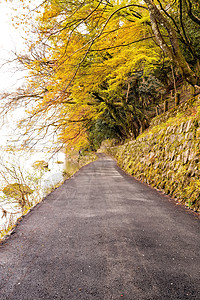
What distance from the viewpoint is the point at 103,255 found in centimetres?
224

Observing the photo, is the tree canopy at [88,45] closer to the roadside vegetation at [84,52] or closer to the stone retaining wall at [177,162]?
the roadside vegetation at [84,52]

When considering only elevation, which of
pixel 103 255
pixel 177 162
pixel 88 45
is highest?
pixel 88 45

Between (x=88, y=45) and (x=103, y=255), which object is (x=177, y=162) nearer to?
(x=103, y=255)

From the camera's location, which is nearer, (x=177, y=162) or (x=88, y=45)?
(x=177, y=162)

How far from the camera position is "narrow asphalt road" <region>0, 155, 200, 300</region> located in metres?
1.68

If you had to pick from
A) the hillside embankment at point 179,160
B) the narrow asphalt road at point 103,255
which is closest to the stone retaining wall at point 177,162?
the hillside embankment at point 179,160

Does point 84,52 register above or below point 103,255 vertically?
above

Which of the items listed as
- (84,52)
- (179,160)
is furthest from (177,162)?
(84,52)

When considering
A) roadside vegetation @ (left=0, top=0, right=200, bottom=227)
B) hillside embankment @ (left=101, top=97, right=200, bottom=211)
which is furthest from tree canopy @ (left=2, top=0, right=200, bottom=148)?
hillside embankment @ (left=101, top=97, right=200, bottom=211)

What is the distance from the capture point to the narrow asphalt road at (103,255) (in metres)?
1.68

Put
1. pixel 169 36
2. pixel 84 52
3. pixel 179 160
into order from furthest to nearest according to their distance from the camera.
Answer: pixel 84 52 < pixel 179 160 < pixel 169 36

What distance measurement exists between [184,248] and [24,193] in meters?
4.89

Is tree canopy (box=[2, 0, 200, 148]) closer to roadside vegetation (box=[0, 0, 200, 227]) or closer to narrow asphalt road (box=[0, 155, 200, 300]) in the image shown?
roadside vegetation (box=[0, 0, 200, 227])

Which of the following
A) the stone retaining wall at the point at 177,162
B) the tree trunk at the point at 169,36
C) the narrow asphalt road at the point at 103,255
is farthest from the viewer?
the tree trunk at the point at 169,36
